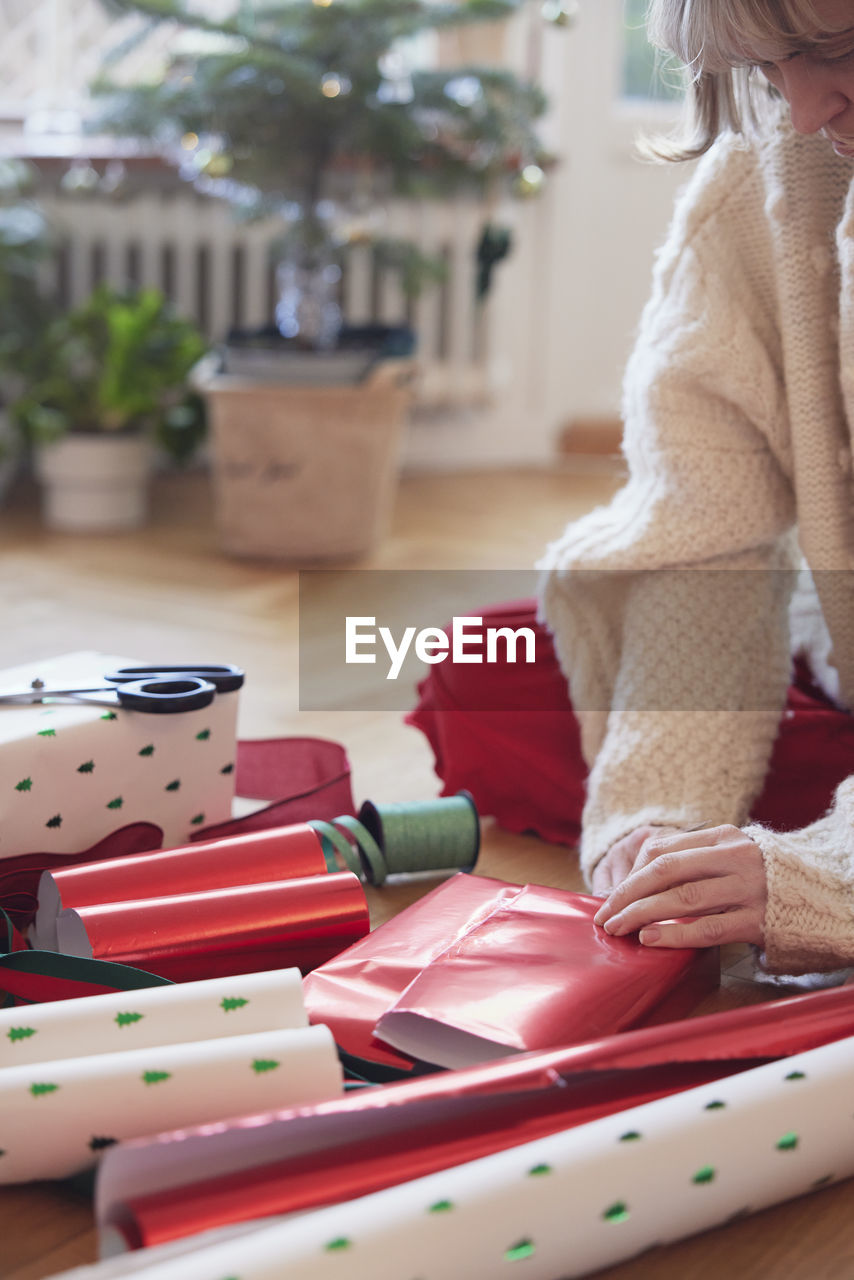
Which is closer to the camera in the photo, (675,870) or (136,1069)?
(136,1069)

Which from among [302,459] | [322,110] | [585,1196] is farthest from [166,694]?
[322,110]

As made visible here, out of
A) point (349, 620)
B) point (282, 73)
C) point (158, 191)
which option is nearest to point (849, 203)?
point (349, 620)

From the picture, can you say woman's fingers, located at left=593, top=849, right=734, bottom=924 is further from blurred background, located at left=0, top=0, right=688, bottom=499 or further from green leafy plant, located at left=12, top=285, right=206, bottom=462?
green leafy plant, located at left=12, top=285, right=206, bottom=462

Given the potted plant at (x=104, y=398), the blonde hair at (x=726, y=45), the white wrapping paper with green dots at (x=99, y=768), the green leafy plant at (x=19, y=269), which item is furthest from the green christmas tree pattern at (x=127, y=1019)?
the green leafy plant at (x=19, y=269)

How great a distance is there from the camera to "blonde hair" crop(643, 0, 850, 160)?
0.68 meters

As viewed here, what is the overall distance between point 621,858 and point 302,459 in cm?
143

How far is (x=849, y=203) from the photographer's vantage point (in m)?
0.88

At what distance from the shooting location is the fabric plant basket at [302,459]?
86.0 inches

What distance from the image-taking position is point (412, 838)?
3.33ft

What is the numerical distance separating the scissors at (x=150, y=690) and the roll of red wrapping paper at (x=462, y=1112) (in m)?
0.40

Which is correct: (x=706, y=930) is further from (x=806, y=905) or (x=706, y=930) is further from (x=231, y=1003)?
(x=231, y=1003)

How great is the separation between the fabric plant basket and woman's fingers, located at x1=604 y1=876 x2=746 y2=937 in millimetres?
1518

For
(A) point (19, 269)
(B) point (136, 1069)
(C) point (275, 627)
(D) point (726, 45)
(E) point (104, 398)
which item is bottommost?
(C) point (275, 627)

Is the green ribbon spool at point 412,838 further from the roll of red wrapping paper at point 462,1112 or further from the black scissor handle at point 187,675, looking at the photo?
the roll of red wrapping paper at point 462,1112
